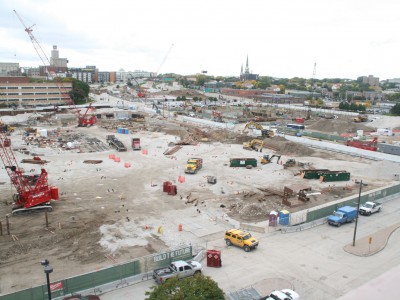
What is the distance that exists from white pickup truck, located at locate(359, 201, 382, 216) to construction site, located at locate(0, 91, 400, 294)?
3.69 metres

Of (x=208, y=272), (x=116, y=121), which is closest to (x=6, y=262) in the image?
(x=208, y=272)

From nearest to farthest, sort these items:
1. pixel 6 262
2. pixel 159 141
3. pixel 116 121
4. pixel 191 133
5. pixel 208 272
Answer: pixel 208 272 → pixel 6 262 → pixel 159 141 → pixel 191 133 → pixel 116 121

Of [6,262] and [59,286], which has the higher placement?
[59,286]

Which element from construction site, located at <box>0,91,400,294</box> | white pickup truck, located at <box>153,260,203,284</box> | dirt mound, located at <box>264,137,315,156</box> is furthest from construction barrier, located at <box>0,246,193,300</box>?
dirt mound, located at <box>264,137,315,156</box>

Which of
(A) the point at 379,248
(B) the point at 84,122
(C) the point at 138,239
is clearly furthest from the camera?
(B) the point at 84,122

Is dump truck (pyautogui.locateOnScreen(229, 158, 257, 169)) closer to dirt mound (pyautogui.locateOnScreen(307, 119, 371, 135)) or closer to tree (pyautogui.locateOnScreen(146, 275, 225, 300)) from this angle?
tree (pyautogui.locateOnScreen(146, 275, 225, 300))

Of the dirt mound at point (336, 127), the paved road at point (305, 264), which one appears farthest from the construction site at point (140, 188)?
the dirt mound at point (336, 127)

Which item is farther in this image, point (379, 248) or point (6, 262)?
point (379, 248)

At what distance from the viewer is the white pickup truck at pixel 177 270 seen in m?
15.9

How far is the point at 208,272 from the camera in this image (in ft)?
56.0

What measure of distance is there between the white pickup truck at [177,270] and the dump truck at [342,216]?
1048 cm

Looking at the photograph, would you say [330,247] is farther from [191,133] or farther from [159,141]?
[191,133]

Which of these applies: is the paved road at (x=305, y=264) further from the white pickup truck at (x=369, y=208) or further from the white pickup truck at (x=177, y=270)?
the white pickup truck at (x=369, y=208)

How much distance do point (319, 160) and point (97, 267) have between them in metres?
33.1
